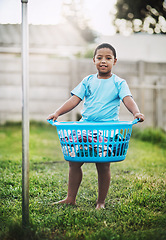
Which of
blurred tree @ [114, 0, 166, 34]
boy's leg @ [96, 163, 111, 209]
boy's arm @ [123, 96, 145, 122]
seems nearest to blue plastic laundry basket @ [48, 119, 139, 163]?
boy's arm @ [123, 96, 145, 122]

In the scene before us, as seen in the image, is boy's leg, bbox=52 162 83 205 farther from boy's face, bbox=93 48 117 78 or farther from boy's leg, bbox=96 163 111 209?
boy's face, bbox=93 48 117 78

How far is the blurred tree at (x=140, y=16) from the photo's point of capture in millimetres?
19092

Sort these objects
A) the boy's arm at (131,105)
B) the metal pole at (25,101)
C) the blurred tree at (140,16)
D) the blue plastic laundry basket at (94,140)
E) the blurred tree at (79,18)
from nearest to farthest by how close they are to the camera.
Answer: the metal pole at (25,101) → the blue plastic laundry basket at (94,140) → the boy's arm at (131,105) → the blurred tree at (140,16) → the blurred tree at (79,18)

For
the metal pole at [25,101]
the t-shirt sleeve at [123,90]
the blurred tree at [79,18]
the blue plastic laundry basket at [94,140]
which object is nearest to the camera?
the metal pole at [25,101]

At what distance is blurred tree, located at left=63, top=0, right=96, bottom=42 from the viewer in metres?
34.9

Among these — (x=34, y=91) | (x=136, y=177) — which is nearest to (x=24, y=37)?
(x=136, y=177)

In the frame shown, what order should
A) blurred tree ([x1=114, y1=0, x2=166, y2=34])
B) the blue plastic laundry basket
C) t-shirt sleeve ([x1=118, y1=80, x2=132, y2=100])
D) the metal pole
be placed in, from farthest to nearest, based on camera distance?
1. blurred tree ([x1=114, y1=0, x2=166, y2=34])
2. t-shirt sleeve ([x1=118, y1=80, x2=132, y2=100])
3. the blue plastic laundry basket
4. the metal pole

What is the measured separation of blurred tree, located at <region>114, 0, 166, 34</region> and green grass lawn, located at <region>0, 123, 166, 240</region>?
51.7 feet

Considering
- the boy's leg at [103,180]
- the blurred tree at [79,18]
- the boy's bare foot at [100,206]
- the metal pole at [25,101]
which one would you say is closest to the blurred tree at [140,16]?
the blurred tree at [79,18]

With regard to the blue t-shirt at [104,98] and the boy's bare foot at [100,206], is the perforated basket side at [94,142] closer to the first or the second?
the blue t-shirt at [104,98]

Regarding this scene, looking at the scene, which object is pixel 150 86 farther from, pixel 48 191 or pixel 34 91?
pixel 48 191

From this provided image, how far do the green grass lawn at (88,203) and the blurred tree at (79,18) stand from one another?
104 feet

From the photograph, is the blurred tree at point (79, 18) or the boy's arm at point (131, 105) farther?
the blurred tree at point (79, 18)

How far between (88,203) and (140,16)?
19658 millimetres
